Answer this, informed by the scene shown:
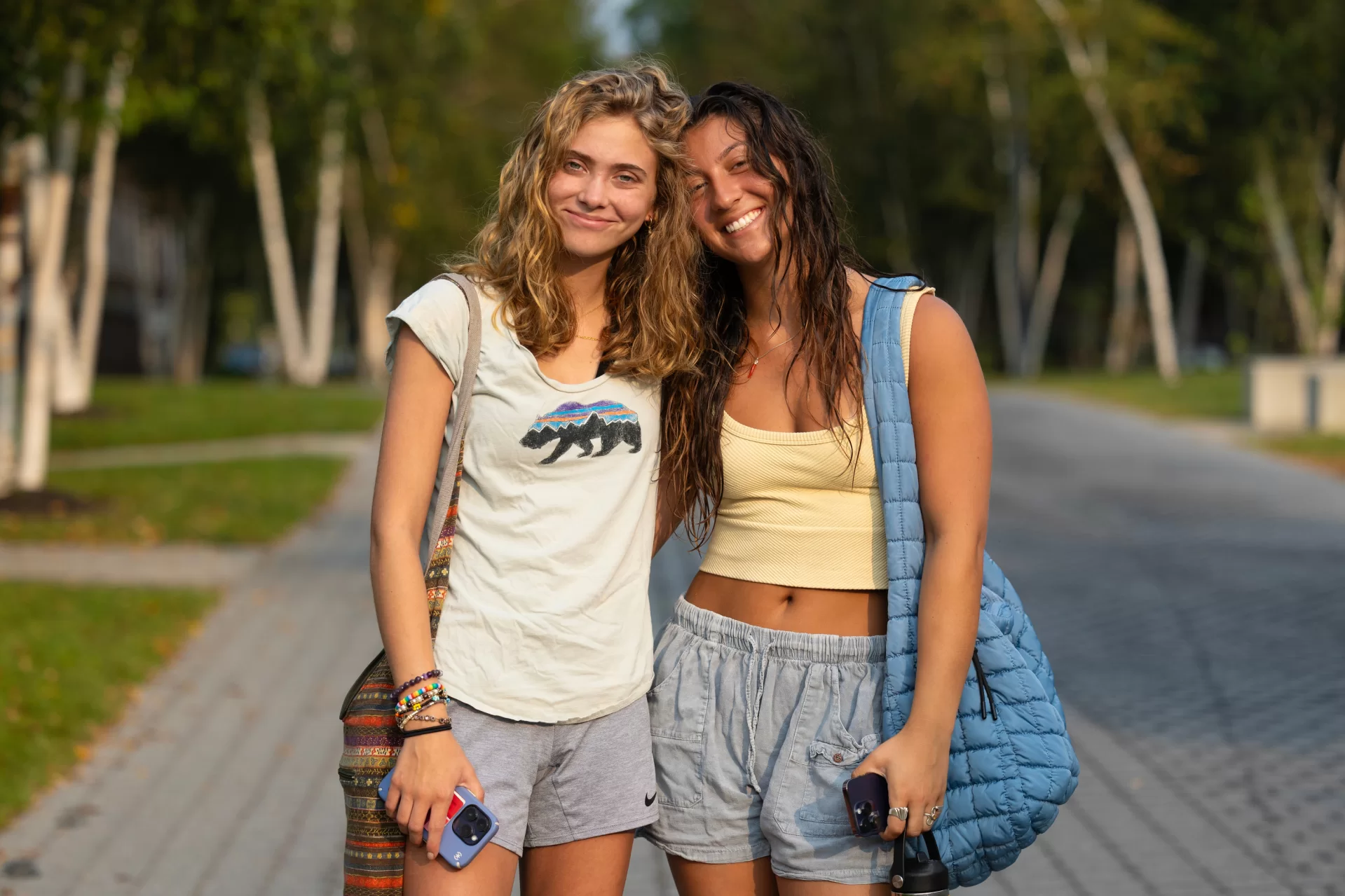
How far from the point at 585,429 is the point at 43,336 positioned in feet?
37.7

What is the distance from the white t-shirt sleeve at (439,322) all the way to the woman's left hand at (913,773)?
93cm

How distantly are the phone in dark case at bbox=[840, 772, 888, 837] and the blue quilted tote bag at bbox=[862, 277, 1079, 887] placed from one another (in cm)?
9

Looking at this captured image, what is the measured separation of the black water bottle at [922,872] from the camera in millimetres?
2510

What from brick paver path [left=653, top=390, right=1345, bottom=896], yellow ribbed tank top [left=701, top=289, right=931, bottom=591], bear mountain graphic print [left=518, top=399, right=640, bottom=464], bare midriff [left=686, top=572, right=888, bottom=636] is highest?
bear mountain graphic print [left=518, top=399, right=640, bottom=464]

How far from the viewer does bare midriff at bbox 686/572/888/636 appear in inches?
106

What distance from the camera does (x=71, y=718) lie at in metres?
6.55

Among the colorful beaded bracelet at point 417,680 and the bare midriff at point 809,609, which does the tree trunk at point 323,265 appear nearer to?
the bare midriff at point 809,609

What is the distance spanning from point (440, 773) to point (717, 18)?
48.4 m

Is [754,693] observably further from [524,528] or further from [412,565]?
[412,565]

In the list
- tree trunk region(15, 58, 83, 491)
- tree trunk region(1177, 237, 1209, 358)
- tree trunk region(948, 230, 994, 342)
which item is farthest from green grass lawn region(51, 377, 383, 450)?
tree trunk region(1177, 237, 1209, 358)

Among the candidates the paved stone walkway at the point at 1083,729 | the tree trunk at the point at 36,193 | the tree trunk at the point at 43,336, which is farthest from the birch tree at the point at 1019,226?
the paved stone walkway at the point at 1083,729

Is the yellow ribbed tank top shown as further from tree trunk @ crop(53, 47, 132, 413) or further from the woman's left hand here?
tree trunk @ crop(53, 47, 132, 413)

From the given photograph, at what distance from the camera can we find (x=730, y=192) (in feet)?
8.86

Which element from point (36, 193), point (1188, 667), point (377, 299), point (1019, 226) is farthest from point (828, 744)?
point (377, 299)
